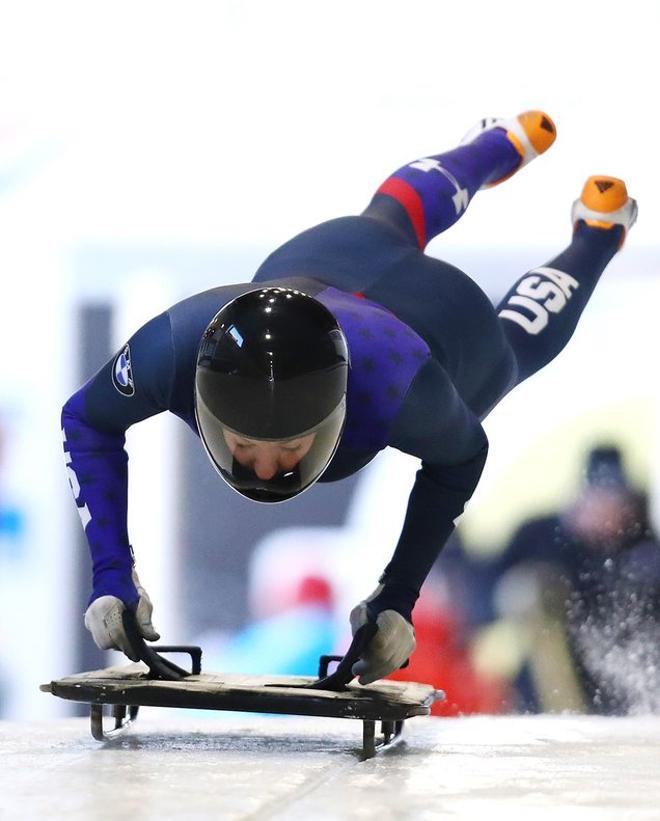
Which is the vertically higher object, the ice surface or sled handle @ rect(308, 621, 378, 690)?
sled handle @ rect(308, 621, 378, 690)

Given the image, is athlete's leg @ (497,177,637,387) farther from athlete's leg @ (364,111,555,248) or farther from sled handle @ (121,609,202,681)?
sled handle @ (121,609,202,681)

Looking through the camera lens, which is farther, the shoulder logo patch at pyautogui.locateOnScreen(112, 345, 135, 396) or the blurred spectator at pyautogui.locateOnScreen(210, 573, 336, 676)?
the blurred spectator at pyautogui.locateOnScreen(210, 573, 336, 676)

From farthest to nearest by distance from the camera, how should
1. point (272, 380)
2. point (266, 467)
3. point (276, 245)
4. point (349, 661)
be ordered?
point (276, 245) < point (349, 661) < point (266, 467) < point (272, 380)

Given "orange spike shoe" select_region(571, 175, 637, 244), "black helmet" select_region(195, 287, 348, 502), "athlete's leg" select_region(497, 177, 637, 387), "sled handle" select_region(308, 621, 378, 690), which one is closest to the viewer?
"black helmet" select_region(195, 287, 348, 502)

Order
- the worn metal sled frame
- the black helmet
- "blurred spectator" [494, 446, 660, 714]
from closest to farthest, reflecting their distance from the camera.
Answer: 1. the black helmet
2. the worn metal sled frame
3. "blurred spectator" [494, 446, 660, 714]

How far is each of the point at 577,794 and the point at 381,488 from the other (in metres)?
1.93

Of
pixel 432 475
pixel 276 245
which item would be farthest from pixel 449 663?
pixel 432 475

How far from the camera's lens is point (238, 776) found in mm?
1768

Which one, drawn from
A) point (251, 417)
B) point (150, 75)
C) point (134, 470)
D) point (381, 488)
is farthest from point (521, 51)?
point (251, 417)

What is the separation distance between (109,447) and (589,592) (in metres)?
1.72

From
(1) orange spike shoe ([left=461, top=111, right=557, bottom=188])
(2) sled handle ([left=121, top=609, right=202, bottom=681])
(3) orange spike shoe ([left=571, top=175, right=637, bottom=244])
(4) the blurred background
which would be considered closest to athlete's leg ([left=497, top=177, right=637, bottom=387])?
(3) orange spike shoe ([left=571, top=175, right=637, bottom=244])

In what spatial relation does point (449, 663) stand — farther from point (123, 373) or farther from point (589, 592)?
point (123, 373)

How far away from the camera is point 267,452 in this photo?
1891mm

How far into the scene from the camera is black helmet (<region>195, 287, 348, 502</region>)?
5.94ft
